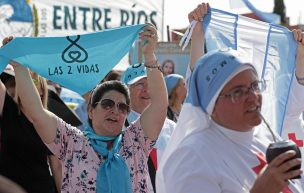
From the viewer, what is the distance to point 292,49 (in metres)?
4.65

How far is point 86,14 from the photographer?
954cm

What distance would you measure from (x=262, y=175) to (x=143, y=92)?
2.63m

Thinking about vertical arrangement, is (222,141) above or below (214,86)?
below

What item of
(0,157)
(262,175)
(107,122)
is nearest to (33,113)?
(107,122)

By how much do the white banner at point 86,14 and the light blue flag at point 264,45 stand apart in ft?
15.2

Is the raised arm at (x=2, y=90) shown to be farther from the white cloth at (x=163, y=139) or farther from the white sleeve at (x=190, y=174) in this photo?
the white sleeve at (x=190, y=174)

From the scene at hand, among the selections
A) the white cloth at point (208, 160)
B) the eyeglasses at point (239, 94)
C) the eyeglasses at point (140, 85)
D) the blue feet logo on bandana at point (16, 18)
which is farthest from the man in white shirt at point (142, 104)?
the blue feet logo on bandana at point (16, 18)

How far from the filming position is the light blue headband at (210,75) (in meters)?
3.00

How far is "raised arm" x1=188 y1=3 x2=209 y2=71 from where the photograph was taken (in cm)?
418

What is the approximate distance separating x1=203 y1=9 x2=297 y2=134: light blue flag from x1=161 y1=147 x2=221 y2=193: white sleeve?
1.52 metres

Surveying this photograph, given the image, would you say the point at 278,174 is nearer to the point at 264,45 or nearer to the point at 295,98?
the point at 295,98

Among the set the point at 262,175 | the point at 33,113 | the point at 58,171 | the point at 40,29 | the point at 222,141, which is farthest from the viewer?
the point at 40,29

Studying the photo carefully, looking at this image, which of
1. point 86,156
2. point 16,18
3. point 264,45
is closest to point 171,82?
point 264,45

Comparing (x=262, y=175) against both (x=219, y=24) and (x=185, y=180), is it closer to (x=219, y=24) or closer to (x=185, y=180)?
(x=185, y=180)
